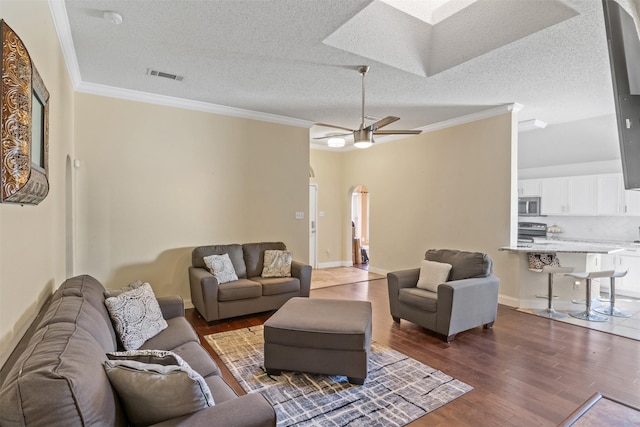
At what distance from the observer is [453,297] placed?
10.9 feet

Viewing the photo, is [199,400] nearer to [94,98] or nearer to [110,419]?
[110,419]

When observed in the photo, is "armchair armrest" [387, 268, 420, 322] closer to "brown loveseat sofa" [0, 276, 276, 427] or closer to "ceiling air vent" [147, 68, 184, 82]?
"brown loveseat sofa" [0, 276, 276, 427]

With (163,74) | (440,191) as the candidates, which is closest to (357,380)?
(163,74)

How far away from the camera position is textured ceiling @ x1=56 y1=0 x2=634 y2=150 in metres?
2.55

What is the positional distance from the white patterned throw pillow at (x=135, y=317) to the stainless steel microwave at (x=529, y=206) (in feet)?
23.4

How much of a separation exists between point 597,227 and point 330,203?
5351 millimetres

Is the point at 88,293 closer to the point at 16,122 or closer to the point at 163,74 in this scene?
the point at 16,122

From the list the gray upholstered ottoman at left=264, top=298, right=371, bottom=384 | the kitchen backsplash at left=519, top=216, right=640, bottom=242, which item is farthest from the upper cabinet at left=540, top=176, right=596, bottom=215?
the gray upholstered ottoman at left=264, top=298, right=371, bottom=384

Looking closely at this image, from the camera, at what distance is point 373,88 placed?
4035mm

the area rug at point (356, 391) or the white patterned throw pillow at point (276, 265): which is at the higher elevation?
the white patterned throw pillow at point (276, 265)

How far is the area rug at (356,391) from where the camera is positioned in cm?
221

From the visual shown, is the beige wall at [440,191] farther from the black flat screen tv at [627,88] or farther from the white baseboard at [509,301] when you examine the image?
the black flat screen tv at [627,88]

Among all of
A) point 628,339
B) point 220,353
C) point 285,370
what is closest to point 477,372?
point 285,370

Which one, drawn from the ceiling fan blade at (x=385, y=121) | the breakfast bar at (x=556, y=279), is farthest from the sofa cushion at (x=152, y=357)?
the breakfast bar at (x=556, y=279)
